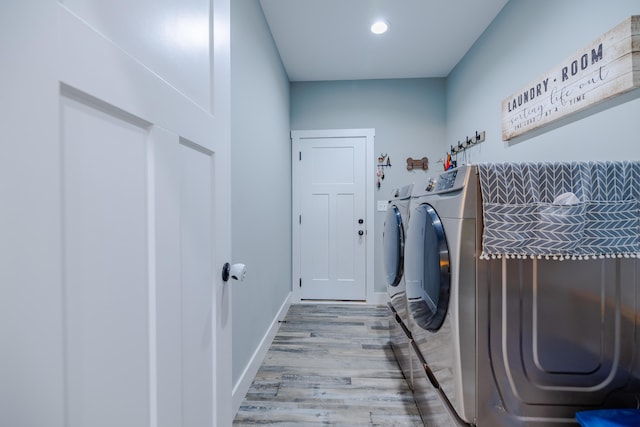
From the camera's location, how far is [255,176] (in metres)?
1.86

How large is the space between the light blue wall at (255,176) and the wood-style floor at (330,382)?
0.21 metres

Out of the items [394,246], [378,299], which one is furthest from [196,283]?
[378,299]

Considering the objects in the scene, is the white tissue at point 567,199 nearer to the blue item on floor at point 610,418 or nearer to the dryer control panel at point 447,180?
the dryer control panel at point 447,180

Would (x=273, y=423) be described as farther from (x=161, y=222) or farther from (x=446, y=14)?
(x=446, y=14)

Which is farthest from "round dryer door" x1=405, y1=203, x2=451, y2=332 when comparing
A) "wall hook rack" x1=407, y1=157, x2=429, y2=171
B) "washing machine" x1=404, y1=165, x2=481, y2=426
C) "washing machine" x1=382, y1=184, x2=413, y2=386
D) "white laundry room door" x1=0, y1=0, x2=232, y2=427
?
"wall hook rack" x1=407, y1=157, x2=429, y2=171

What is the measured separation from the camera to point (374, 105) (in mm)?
3068

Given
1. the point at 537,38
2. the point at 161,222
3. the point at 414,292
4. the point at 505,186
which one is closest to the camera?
the point at 161,222

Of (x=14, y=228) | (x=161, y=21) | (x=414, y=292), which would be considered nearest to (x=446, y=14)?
(x=414, y=292)

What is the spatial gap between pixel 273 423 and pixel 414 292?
3.26 feet

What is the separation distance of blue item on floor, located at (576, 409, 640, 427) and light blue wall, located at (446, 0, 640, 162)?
1.00 meters

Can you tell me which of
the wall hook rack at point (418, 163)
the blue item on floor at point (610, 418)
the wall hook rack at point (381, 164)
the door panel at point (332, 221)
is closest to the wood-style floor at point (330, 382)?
the door panel at point (332, 221)

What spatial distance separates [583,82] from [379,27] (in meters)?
1.47

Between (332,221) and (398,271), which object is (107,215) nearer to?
(398,271)

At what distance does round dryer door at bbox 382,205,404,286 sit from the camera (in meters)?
1.70
